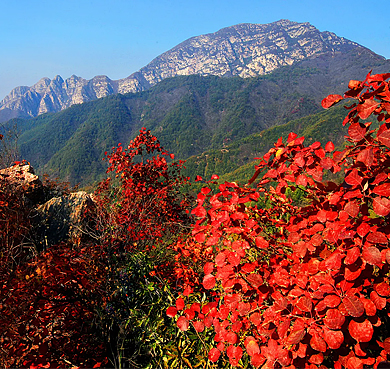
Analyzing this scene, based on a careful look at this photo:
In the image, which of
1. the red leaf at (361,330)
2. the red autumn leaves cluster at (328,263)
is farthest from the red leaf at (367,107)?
the red leaf at (361,330)

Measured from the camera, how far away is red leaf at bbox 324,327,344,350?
38.5 inches

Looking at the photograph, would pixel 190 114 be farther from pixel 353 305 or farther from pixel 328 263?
pixel 353 305

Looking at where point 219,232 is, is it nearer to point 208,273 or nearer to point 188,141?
point 208,273

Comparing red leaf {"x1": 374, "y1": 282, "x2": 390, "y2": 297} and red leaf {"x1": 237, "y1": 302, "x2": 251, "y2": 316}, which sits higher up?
red leaf {"x1": 374, "y1": 282, "x2": 390, "y2": 297}

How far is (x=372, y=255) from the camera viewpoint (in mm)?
945

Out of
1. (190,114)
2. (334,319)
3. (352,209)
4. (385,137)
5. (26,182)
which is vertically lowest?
(334,319)

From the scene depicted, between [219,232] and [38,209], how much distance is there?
4.97m

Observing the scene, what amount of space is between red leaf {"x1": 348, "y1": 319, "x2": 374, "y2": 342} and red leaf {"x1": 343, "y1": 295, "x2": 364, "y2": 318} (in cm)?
11

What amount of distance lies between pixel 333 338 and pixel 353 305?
0.16 meters

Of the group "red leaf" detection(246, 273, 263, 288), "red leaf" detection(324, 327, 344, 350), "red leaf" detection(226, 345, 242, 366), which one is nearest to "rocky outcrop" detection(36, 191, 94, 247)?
"red leaf" detection(226, 345, 242, 366)

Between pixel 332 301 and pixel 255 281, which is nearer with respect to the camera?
pixel 332 301

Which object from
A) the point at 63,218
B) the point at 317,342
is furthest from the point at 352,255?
the point at 63,218

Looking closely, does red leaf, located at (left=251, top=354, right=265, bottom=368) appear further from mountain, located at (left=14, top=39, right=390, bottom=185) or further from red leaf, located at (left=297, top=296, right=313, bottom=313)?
mountain, located at (left=14, top=39, right=390, bottom=185)

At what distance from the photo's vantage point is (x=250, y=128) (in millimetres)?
140125
